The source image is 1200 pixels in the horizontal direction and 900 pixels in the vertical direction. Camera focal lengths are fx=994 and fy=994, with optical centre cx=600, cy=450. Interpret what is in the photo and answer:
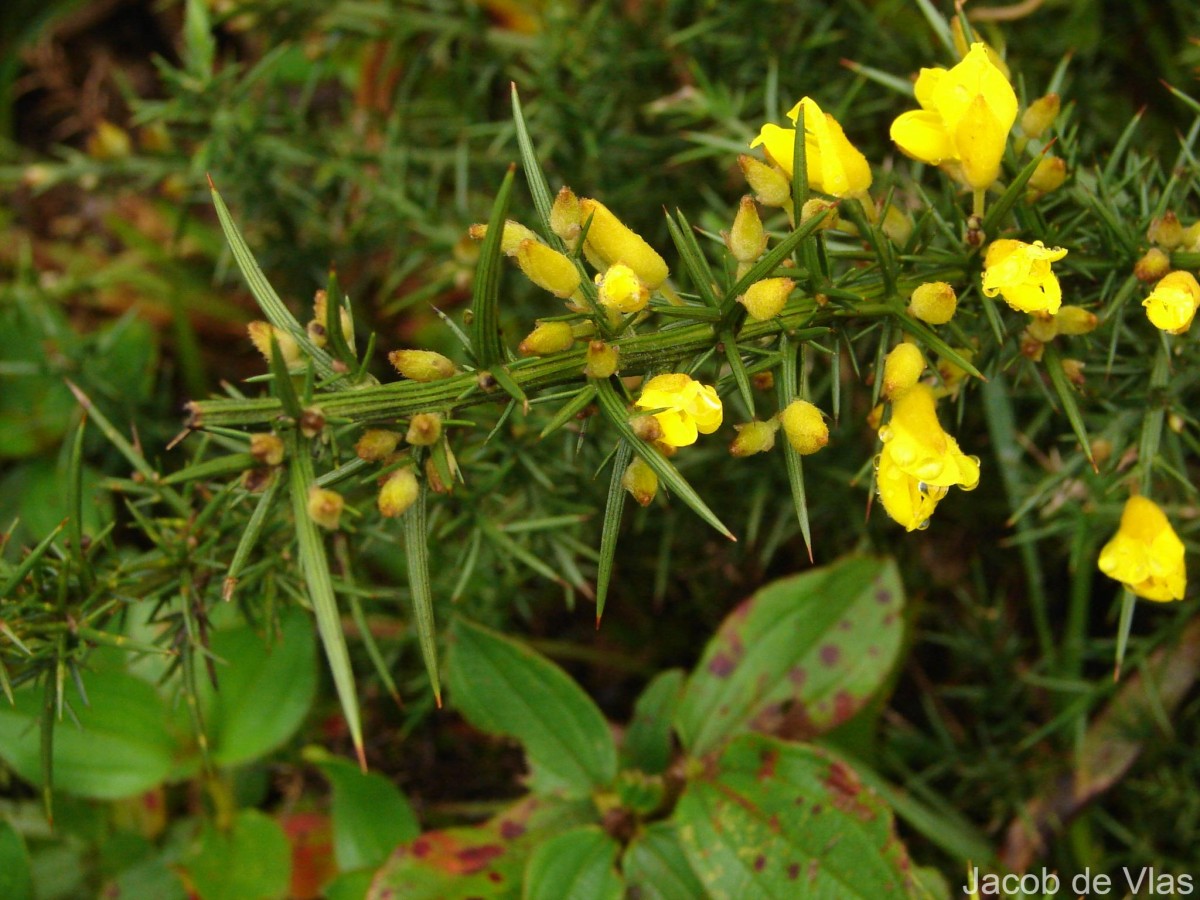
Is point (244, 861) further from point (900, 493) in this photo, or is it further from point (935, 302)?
point (935, 302)

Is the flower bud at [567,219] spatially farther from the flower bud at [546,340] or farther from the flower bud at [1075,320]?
the flower bud at [1075,320]

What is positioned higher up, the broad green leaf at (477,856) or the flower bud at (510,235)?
the flower bud at (510,235)

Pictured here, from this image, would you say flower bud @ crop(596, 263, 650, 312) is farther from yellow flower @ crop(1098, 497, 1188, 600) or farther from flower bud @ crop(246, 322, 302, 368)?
yellow flower @ crop(1098, 497, 1188, 600)

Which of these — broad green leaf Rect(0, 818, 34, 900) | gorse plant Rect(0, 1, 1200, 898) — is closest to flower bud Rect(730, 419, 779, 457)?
gorse plant Rect(0, 1, 1200, 898)

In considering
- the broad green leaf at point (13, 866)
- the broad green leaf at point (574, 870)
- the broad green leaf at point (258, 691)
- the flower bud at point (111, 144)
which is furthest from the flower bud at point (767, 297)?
the flower bud at point (111, 144)

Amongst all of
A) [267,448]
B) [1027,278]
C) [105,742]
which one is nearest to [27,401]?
[105,742]

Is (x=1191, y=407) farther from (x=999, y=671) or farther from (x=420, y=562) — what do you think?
(x=420, y=562)
